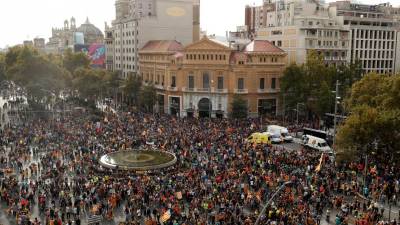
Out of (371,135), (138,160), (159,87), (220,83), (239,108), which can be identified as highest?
(220,83)

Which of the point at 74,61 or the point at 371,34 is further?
the point at 74,61

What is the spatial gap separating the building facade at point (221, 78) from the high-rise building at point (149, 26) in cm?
2017

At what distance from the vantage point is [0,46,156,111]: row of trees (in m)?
73.0

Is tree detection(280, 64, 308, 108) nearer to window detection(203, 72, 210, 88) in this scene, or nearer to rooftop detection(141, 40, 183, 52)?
window detection(203, 72, 210, 88)

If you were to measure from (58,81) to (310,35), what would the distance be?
1719 inches

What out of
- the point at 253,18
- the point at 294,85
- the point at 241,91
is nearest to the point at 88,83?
the point at 241,91

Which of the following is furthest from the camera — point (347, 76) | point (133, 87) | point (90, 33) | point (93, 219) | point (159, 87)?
point (90, 33)

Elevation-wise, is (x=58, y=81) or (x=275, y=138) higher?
(x=58, y=81)

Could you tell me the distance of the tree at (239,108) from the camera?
2571 inches

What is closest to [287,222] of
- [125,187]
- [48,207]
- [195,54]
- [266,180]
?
[266,180]

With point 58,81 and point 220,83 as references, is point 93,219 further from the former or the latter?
point 58,81

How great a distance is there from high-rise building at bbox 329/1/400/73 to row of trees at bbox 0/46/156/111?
39.5 meters

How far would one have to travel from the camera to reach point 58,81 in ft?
249

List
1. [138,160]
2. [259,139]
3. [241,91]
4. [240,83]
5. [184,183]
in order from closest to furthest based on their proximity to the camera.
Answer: [184,183] → [138,160] → [259,139] → [241,91] → [240,83]
